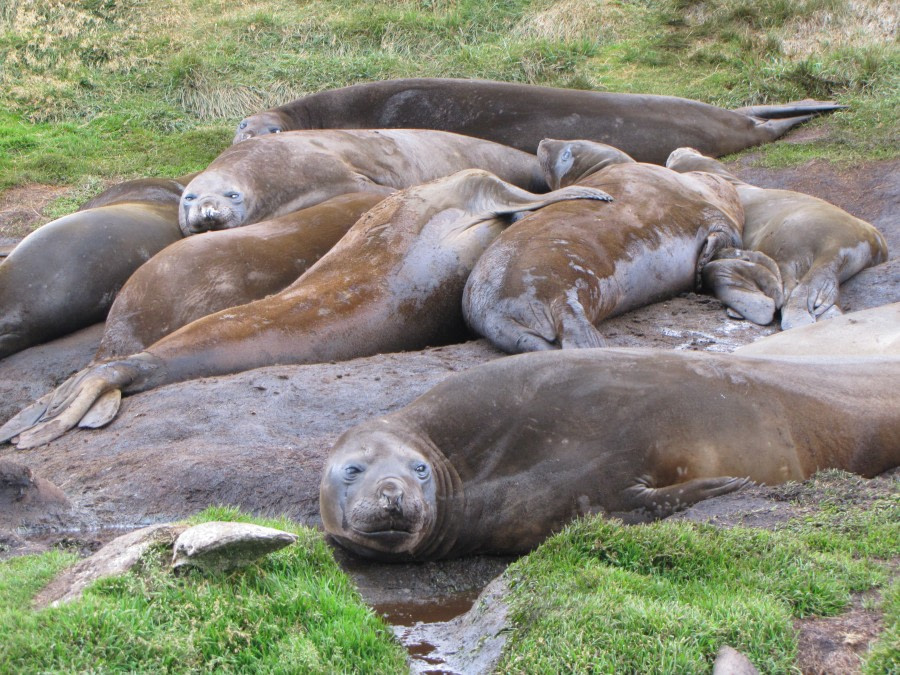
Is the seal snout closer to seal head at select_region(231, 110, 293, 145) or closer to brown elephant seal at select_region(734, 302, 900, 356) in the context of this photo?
brown elephant seal at select_region(734, 302, 900, 356)

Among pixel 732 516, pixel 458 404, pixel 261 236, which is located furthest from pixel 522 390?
pixel 261 236

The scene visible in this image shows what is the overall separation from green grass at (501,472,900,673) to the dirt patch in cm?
765

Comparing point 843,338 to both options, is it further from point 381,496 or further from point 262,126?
point 262,126

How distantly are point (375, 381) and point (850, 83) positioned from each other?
744 centimetres

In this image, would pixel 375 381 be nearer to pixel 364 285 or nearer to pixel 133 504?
pixel 364 285

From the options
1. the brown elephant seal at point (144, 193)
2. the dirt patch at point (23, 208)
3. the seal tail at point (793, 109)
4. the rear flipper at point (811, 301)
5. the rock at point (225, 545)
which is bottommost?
the dirt patch at point (23, 208)

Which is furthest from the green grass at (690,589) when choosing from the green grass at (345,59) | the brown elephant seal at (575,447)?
the green grass at (345,59)

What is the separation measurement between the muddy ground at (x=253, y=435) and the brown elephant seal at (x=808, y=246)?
6.3 inches

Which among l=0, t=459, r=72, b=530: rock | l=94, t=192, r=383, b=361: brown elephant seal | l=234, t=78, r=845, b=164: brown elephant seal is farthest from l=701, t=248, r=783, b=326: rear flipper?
l=0, t=459, r=72, b=530: rock

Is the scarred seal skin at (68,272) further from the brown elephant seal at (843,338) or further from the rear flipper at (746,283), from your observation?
the brown elephant seal at (843,338)

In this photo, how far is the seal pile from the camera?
4445 mm

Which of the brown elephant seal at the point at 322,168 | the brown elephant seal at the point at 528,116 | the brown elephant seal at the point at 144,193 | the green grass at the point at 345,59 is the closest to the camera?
the brown elephant seal at the point at 322,168

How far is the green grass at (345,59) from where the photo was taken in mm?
11641

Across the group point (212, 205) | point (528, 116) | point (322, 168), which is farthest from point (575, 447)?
point (528, 116)
